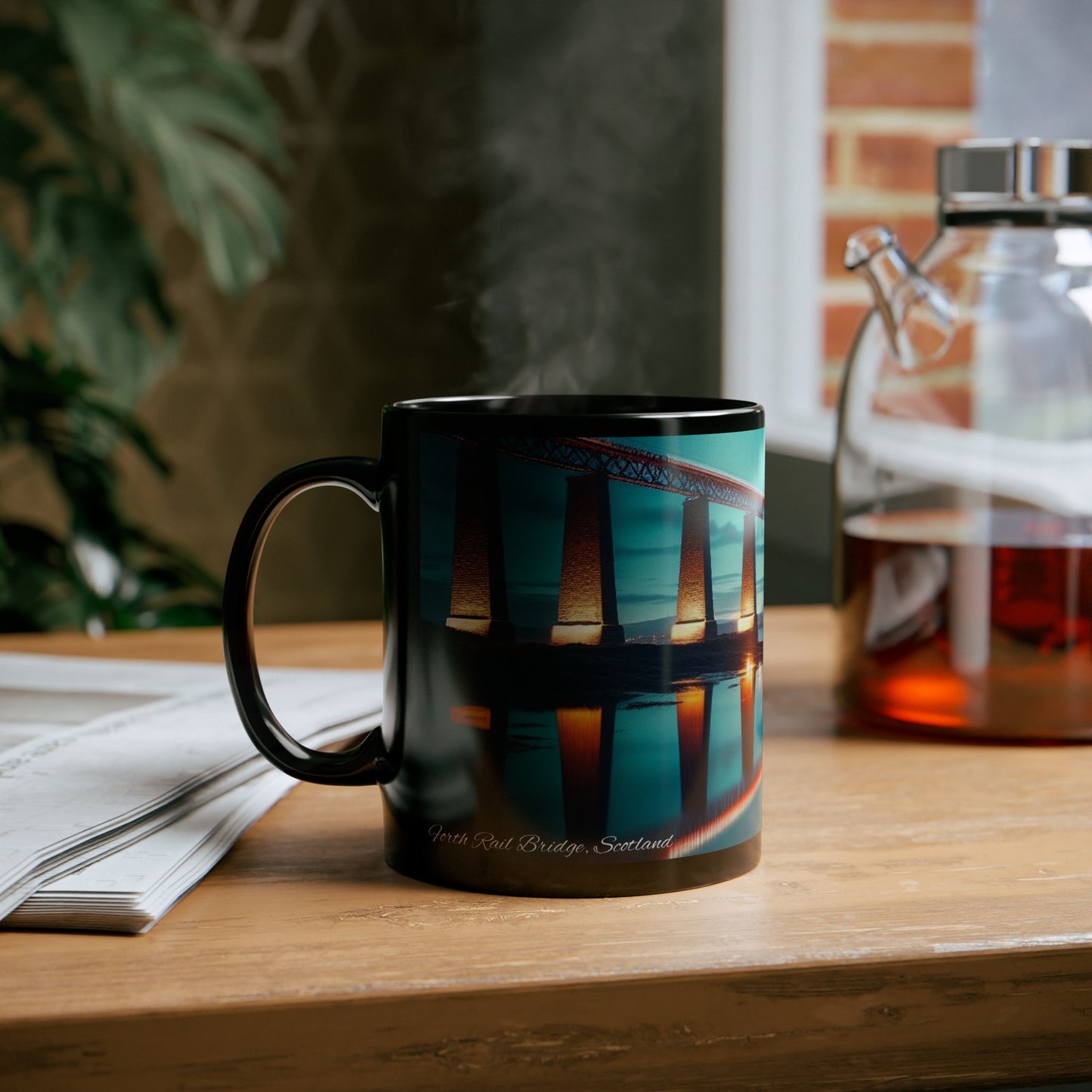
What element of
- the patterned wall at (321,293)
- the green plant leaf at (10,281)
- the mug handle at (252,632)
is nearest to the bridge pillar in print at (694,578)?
the mug handle at (252,632)

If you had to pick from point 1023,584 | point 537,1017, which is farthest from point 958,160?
point 537,1017

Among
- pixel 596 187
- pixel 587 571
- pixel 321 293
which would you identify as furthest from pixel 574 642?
pixel 321 293

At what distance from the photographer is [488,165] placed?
2.24 metres

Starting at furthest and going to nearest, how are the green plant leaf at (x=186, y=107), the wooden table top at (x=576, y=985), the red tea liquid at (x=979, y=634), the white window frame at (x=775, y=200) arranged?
the white window frame at (x=775, y=200)
the green plant leaf at (x=186, y=107)
the red tea liquid at (x=979, y=634)
the wooden table top at (x=576, y=985)

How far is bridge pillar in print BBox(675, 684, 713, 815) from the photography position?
15.8 inches

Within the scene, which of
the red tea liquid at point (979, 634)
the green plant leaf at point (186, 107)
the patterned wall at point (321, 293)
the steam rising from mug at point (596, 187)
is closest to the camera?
the red tea liquid at point (979, 634)

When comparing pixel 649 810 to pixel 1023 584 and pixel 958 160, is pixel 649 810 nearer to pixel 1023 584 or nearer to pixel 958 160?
pixel 1023 584

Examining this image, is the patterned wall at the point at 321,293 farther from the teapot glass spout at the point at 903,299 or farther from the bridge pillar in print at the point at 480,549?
the bridge pillar in print at the point at 480,549

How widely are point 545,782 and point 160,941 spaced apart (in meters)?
0.12

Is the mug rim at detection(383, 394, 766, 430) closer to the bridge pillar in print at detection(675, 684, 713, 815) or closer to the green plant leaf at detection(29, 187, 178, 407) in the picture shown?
the bridge pillar in print at detection(675, 684, 713, 815)

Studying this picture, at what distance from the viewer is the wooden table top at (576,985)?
0.34 metres

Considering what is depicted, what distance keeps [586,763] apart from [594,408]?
0.15 meters

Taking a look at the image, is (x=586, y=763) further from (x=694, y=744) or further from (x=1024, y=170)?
(x=1024, y=170)

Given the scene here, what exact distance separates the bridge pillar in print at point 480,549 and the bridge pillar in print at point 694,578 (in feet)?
0.17
